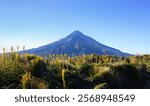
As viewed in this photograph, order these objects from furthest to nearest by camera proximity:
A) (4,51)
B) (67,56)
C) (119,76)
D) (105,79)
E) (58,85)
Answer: (67,56) < (119,76) < (105,79) < (4,51) < (58,85)

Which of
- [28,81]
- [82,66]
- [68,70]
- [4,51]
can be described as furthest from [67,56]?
[28,81]

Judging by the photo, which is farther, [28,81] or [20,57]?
[20,57]

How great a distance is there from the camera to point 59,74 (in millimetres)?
10203

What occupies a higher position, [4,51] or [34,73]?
[4,51]

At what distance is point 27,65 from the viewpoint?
10.3 meters

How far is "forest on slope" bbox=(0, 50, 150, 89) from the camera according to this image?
932 cm

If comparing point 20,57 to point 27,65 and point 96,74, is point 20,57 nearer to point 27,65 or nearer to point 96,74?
point 27,65

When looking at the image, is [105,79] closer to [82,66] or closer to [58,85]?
[82,66]

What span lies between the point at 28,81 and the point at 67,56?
12.8 ft

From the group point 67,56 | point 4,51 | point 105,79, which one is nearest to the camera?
point 4,51

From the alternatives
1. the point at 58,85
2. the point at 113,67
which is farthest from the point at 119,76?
the point at 58,85

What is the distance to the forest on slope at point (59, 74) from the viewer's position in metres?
9.32

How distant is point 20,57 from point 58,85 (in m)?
1.95

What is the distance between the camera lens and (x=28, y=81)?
9008 mm
